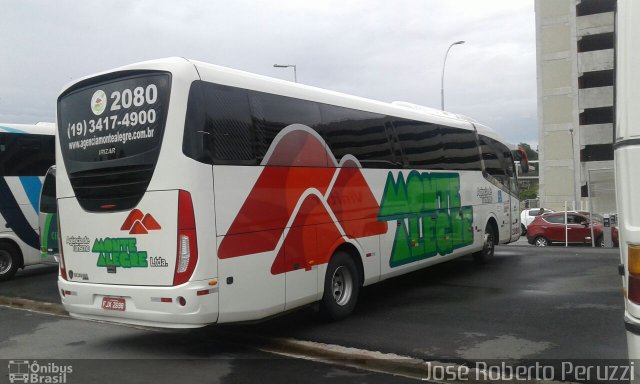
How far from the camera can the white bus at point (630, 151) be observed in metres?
3.60

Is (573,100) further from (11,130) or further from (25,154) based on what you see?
(11,130)

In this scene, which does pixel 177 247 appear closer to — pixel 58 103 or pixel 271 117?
pixel 271 117

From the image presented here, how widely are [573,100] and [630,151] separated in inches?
2261

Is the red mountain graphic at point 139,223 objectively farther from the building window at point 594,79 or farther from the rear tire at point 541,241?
the building window at point 594,79

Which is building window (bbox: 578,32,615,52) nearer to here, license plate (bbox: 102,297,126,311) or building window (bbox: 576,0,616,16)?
building window (bbox: 576,0,616,16)

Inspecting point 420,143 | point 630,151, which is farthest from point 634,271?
point 420,143

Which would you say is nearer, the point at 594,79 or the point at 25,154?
the point at 25,154

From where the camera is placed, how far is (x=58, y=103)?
7586 mm

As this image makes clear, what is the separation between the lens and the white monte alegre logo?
6.02 metres

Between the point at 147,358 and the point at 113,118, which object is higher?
the point at 113,118

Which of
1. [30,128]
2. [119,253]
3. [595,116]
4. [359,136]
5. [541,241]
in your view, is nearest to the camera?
[119,253]

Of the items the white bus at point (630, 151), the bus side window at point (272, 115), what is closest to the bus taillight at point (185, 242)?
the bus side window at point (272, 115)

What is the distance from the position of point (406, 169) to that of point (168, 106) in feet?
16.4

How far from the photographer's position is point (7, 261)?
541 inches
